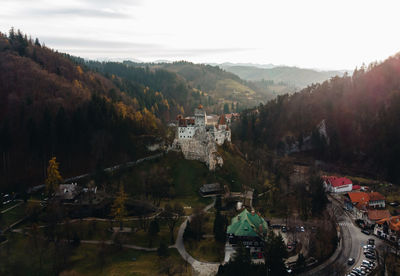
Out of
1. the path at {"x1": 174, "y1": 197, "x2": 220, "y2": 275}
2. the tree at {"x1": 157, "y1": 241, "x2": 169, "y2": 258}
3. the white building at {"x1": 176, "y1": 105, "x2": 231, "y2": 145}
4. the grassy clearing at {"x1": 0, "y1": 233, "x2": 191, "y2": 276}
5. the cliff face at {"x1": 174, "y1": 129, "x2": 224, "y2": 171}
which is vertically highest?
the white building at {"x1": 176, "y1": 105, "x2": 231, "y2": 145}

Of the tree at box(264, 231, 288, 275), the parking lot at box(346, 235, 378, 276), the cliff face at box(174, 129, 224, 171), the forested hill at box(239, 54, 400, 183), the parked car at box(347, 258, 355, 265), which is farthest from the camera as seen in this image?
the forested hill at box(239, 54, 400, 183)

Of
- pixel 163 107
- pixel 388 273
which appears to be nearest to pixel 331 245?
pixel 388 273

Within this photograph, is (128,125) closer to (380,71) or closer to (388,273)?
(388,273)

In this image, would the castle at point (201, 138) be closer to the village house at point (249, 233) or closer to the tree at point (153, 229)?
the village house at point (249, 233)

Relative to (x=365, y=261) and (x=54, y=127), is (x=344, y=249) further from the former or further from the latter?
(x=54, y=127)

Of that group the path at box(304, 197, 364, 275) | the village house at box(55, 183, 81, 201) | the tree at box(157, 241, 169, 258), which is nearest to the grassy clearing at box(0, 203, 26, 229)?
the village house at box(55, 183, 81, 201)

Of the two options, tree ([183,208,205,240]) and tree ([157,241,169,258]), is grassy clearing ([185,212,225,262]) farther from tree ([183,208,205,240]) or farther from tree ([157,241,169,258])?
tree ([157,241,169,258])

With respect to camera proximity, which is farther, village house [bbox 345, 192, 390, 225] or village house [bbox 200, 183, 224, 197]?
village house [bbox 200, 183, 224, 197]
